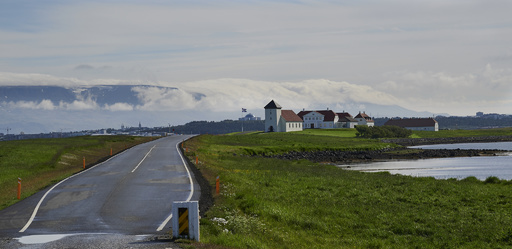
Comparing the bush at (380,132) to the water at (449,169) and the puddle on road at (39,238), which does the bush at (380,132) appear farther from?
the puddle on road at (39,238)

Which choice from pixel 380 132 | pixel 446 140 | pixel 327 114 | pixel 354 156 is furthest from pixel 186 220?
pixel 327 114

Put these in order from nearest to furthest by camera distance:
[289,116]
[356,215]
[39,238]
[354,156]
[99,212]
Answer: [39,238]
[99,212]
[356,215]
[354,156]
[289,116]

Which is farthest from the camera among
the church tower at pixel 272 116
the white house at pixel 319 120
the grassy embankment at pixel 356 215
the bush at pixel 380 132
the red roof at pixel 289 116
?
the white house at pixel 319 120

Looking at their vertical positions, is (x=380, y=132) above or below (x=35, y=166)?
above

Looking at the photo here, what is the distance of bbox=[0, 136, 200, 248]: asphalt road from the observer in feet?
59.3

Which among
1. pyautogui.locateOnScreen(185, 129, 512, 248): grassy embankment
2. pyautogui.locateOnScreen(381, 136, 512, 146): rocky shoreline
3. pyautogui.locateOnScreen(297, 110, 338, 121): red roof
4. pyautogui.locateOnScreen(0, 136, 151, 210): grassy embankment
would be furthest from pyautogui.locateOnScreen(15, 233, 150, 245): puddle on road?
pyautogui.locateOnScreen(297, 110, 338, 121): red roof

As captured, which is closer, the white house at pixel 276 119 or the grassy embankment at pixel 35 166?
the grassy embankment at pixel 35 166

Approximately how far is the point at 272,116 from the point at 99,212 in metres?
145

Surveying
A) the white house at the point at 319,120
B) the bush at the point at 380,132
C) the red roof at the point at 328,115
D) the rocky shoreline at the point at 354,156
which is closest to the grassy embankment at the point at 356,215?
the rocky shoreline at the point at 354,156

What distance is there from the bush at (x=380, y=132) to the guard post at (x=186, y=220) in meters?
148

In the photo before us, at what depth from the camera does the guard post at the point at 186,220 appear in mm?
17250

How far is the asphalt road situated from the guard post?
Result: 86 cm

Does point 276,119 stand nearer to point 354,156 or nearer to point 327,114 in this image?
point 327,114

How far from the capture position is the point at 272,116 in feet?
552
